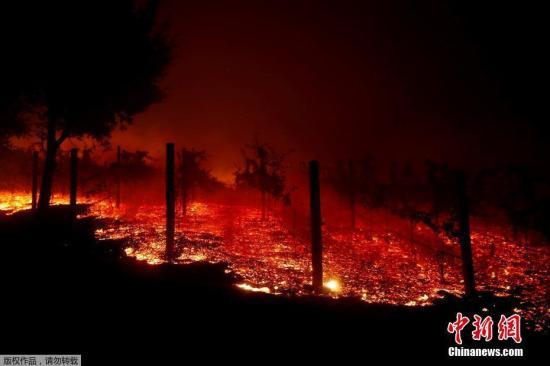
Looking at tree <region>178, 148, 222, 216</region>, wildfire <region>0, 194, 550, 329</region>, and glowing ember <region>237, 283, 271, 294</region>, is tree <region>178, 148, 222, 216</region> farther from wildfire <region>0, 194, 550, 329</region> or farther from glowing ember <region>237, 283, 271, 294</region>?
glowing ember <region>237, 283, 271, 294</region>

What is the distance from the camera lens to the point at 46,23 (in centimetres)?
1399

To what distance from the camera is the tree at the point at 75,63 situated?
1403cm

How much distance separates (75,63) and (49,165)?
5.61m

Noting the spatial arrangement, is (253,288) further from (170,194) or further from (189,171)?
(189,171)

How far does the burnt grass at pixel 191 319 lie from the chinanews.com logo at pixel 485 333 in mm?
116

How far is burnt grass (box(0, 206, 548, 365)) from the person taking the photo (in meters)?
4.54

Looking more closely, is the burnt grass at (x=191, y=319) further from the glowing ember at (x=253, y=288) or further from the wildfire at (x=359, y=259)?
the wildfire at (x=359, y=259)

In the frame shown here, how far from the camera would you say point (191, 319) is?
5344mm

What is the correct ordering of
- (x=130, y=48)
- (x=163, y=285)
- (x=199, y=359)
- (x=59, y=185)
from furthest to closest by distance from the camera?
1. (x=59, y=185)
2. (x=130, y=48)
3. (x=163, y=285)
4. (x=199, y=359)

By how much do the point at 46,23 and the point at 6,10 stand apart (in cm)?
147

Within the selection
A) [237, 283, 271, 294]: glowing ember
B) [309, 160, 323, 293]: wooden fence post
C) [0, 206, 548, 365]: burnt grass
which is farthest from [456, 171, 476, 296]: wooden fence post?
[237, 283, 271, 294]: glowing ember

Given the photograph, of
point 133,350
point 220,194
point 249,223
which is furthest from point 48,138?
point 220,194

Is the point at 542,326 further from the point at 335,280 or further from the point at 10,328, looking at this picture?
the point at 10,328

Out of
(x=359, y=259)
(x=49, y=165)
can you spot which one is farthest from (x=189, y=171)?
(x=359, y=259)
